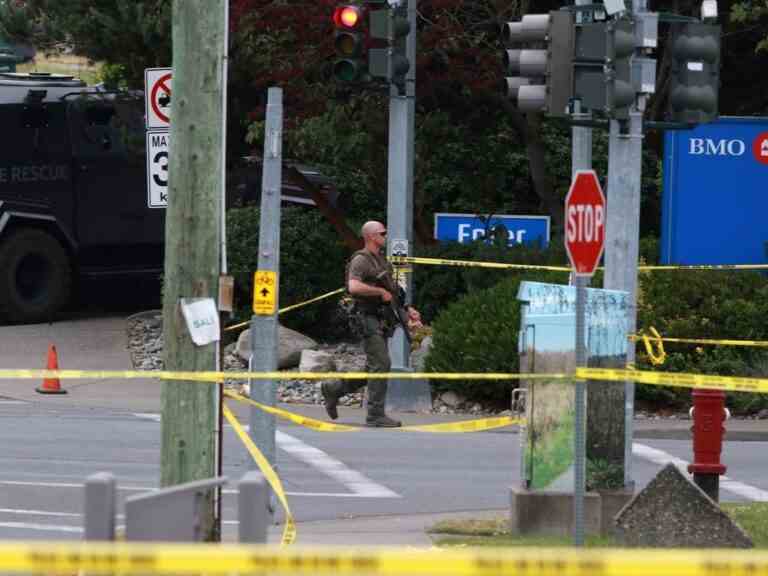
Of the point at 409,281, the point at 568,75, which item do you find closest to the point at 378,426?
the point at 409,281

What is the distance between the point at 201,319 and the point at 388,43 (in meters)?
8.28

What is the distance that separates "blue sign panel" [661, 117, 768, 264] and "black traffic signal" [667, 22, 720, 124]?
19.3ft

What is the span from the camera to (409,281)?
56.7ft

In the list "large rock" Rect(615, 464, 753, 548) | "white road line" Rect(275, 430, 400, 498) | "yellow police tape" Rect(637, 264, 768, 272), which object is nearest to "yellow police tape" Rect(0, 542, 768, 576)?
"large rock" Rect(615, 464, 753, 548)

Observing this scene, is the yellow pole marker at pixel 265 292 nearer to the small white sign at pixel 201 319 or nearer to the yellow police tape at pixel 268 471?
the yellow police tape at pixel 268 471

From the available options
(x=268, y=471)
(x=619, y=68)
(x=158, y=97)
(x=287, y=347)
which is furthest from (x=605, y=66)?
(x=287, y=347)

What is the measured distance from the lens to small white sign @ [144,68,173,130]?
11992 millimetres

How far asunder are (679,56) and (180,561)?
9112 millimetres

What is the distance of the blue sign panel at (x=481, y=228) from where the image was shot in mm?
21781

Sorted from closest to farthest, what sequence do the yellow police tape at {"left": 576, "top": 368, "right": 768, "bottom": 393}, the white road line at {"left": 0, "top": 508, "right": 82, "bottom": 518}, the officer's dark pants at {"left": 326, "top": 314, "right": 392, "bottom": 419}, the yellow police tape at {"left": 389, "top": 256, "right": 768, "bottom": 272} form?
the yellow police tape at {"left": 576, "top": 368, "right": 768, "bottom": 393} → the white road line at {"left": 0, "top": 508, "right": 82, "bottom": 518} → the officer's dark pants at {"left": 326, "top": 314, "right": 392, "bottom": 419} → the yellow police tape at {"left": 389, "top": 256, "right": 768, "bottom": 272}

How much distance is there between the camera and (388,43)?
1661cm

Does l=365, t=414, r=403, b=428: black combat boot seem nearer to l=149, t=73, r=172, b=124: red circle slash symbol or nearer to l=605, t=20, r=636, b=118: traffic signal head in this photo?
l=149, t=73, r=172, b=124: red circle slash symbol

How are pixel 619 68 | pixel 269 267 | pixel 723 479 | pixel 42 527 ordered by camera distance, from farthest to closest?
pixel 723 479
pixel 619 68
pixel 42 527
pixel 269 267

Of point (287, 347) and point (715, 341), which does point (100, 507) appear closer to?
point (715, 341)
